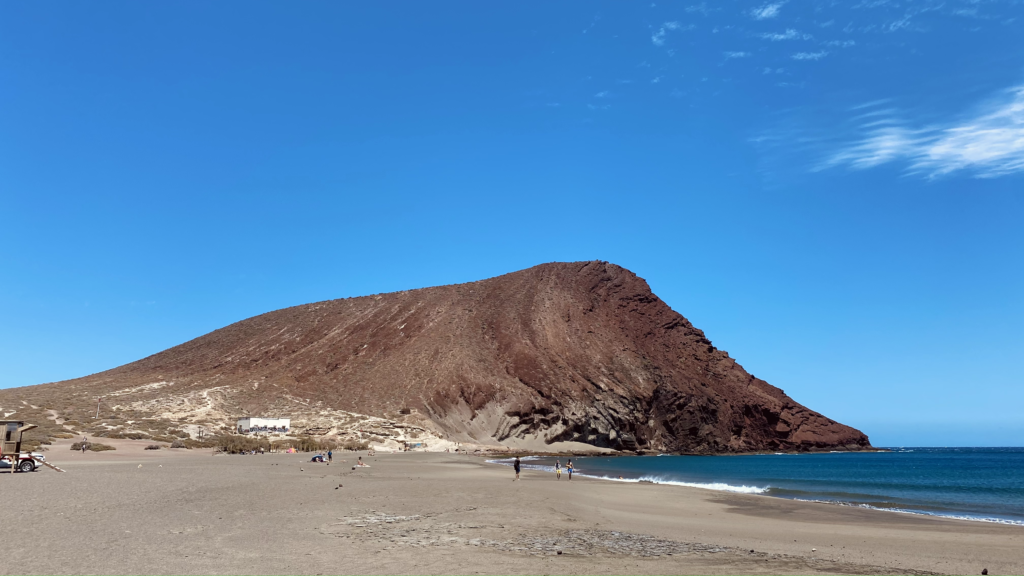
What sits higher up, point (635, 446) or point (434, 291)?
point (434, 291)

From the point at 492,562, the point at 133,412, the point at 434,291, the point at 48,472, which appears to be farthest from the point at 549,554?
the point at 434,291

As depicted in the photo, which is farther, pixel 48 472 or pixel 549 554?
pixel 48 472

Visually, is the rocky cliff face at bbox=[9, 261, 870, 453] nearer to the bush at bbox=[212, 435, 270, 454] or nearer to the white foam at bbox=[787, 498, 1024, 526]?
the bush at bbox=[212, 435, 270, 454]

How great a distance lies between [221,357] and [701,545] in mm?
100651

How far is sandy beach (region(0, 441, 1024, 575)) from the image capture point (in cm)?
1068

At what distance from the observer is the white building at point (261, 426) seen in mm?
65562

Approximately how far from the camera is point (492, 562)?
1098 centimetres

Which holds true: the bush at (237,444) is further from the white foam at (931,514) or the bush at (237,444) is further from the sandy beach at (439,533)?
the white foam at (931,514)

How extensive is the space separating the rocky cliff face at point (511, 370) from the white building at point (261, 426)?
9.78 m

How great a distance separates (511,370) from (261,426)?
39.1 meters

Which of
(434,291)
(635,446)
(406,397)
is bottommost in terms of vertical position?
(635,446)

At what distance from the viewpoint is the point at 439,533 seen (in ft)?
45.8

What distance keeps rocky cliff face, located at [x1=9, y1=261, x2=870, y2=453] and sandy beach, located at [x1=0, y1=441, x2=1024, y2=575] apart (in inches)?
2367

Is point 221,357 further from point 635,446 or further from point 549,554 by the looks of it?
point 549,554
